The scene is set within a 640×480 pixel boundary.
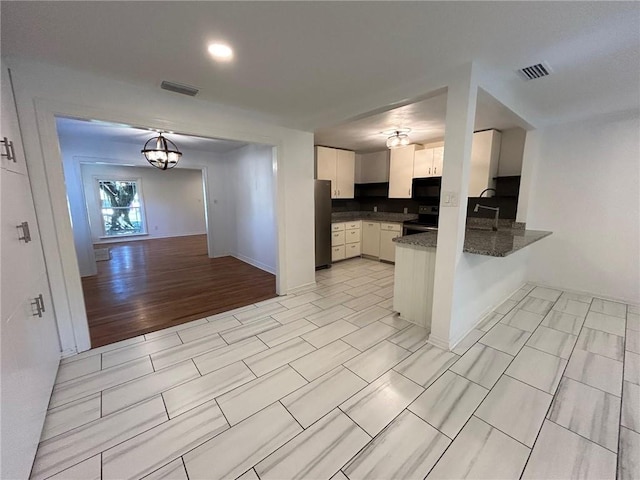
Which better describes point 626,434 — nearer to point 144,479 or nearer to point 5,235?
point 144,479

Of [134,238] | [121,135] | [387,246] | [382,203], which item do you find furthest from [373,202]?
[134,238]

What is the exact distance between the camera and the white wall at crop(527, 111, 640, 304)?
3.15 metres

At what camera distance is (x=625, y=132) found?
3.09m

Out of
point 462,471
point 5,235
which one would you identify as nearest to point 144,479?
point 5,235

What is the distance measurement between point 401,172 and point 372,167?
939mm

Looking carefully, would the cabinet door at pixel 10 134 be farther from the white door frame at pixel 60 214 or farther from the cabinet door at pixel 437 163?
the cabinet door at pixel 437 163

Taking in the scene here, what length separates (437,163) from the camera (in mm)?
4594

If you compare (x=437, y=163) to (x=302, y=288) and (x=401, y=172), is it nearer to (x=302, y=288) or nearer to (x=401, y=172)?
(x=401, y=172)

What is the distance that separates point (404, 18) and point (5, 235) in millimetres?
2559

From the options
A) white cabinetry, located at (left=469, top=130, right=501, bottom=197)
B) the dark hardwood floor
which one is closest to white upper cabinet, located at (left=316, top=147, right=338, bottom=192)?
the dark hardwood floor

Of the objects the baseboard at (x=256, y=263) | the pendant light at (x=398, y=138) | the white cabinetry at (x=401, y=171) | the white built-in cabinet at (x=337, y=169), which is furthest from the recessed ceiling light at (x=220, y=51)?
the white cabinetry at (x=401, y=171)

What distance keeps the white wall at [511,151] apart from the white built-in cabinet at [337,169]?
278 centimetres

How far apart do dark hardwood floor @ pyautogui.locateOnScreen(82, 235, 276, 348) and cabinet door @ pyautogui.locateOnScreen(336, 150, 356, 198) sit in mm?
2467

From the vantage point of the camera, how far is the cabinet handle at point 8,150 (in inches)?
61.2
